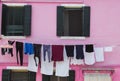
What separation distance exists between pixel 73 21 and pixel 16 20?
191 centimetres

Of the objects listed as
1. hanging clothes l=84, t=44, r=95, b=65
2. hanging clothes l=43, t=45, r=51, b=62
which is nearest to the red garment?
hanging clothes l=43, t=45, r=51, b=62

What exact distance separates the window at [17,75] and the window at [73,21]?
1.63 metres

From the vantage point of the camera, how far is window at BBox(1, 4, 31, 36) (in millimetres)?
17609

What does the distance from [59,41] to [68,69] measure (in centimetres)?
103

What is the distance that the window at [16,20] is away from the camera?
57.8 ft

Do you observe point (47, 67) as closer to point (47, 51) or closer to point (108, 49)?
point (47, 51)

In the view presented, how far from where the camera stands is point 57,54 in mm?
17031

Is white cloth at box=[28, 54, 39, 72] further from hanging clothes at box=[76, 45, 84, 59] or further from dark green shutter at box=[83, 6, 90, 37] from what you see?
dark green shutter at box=[83, 6, 90, 37]

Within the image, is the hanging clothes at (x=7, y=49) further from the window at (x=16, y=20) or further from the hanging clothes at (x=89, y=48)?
the hanging clothes at (x=89, y=48)

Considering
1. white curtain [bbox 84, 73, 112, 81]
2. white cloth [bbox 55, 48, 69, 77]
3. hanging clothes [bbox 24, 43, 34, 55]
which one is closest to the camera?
white curtain [bbox 84, 73, 112, 81]

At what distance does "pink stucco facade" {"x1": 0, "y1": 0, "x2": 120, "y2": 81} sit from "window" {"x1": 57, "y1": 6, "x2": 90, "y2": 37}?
0.17 m

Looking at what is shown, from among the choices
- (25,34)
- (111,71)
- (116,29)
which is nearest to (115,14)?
(116,29)

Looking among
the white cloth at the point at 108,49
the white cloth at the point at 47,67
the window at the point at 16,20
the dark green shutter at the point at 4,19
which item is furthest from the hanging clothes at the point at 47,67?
the white cloth at the point at 108,49

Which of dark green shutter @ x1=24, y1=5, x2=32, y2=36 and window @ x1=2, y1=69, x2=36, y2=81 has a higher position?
dark green shutter @ x1=24, y1=5, x2=32, y2=36
